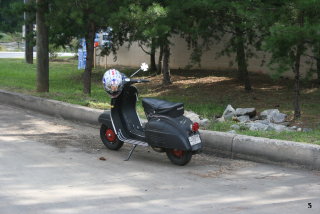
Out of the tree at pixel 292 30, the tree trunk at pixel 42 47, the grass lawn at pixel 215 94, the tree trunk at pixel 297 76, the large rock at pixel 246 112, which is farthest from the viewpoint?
the tree trunk at pixel 42 47

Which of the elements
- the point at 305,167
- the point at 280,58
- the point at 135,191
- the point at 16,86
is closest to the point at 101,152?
the point at 135,191

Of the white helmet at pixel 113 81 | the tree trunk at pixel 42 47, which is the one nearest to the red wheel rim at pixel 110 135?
the white helmet at pixel 113 81

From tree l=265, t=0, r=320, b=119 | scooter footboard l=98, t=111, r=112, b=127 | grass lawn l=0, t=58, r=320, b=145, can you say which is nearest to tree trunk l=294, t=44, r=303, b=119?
tree l=265, t=0, r=320, b=119

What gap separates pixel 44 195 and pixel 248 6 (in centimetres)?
567

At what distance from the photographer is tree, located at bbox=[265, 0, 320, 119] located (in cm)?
808

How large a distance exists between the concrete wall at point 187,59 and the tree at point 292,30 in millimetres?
5421

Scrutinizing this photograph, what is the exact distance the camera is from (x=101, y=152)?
7844mm

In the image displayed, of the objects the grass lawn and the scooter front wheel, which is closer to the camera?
the scooter front wheel

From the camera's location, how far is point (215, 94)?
14.2 meters

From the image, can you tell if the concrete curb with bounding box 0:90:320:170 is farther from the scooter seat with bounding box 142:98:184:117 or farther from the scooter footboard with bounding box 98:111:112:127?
the scooter footboard with bounding box 98:111:112:127

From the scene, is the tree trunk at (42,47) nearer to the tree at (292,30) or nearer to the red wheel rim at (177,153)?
the tree at (292,30)

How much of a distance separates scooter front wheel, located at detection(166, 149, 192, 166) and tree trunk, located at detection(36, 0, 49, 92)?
6.96 meters

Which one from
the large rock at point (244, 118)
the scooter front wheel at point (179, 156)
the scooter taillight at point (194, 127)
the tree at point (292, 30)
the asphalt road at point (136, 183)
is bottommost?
the asphalt road at point (136, 183)

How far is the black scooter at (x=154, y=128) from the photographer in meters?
6.75
